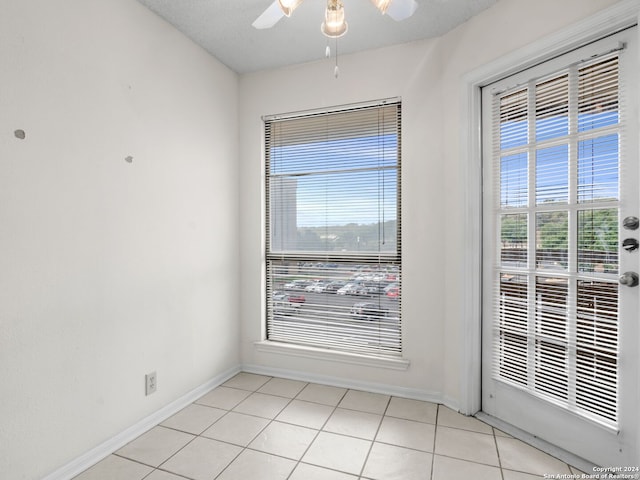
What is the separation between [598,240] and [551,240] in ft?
0.70

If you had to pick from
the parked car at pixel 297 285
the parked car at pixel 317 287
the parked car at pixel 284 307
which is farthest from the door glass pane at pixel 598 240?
the parked car at pixel 284 307

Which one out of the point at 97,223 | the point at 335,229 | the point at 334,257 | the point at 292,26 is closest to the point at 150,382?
the point at 97,223

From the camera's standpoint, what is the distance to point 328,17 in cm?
154

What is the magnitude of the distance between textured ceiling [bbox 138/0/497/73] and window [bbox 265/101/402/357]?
434 millimetres

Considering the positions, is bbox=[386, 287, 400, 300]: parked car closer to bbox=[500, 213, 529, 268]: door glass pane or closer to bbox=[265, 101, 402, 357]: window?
bbox=[265, 101, 402, 357]: window

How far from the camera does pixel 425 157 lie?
2496mm

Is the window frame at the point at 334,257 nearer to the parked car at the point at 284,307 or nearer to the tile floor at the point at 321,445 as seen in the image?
the parked car at the point at 284,307

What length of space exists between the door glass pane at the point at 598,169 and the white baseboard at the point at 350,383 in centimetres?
153

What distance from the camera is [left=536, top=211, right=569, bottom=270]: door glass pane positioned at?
1.88 m

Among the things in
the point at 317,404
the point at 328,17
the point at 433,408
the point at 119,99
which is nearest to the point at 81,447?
the point at 317,404

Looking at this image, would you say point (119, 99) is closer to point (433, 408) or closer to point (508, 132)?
point (508, 132)

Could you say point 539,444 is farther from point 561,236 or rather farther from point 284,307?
point 284,307

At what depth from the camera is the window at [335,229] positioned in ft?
8.84

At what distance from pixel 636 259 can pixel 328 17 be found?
1.70 metres
